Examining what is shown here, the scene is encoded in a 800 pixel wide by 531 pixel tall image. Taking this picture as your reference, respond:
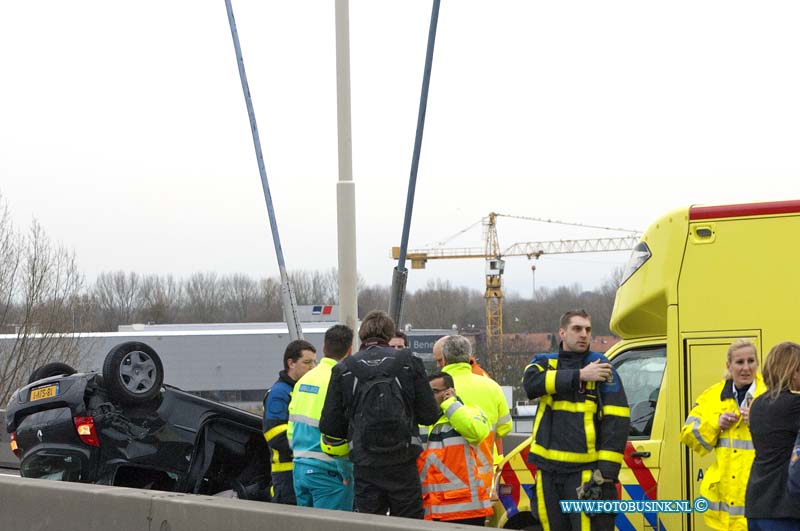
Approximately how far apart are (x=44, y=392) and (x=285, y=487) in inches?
90.0

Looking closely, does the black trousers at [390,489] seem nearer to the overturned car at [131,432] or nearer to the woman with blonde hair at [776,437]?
the woman with blonde hair at [776,437]

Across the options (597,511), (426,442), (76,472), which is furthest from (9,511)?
(597,511)

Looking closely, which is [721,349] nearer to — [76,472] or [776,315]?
[776,315]

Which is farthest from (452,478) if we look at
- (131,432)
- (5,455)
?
(5,455)

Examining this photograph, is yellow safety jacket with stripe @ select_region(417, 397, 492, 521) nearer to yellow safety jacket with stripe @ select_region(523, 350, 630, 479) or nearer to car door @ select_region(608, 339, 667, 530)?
yellow safety jacket with stripe @ select_region(523, 350, 630, 479)

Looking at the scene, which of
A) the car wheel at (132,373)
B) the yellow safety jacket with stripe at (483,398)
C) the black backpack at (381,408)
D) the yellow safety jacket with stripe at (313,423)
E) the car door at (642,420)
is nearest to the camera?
the black backpack at (381,408)

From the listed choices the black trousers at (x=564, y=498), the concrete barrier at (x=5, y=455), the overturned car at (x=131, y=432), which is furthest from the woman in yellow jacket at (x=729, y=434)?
the concrete barrier at (x=5, y=455)

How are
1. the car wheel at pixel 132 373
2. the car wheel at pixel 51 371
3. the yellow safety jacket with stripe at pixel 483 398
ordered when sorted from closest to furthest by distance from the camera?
1. the yellow safety jacket with stripe at pixel 483 398
2. the car wheel at pixel 132 373
3. the car wheel at pixel 51 371

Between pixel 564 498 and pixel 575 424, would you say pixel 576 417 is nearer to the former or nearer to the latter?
pixel 575 424

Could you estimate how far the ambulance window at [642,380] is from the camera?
Result: 23.1 ft

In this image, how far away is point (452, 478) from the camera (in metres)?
6.89

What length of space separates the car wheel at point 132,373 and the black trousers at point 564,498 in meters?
3.59

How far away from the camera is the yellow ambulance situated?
6.43 meters

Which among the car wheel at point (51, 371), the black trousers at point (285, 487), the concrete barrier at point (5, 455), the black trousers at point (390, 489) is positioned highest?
the car wheel at point (51, 371)
